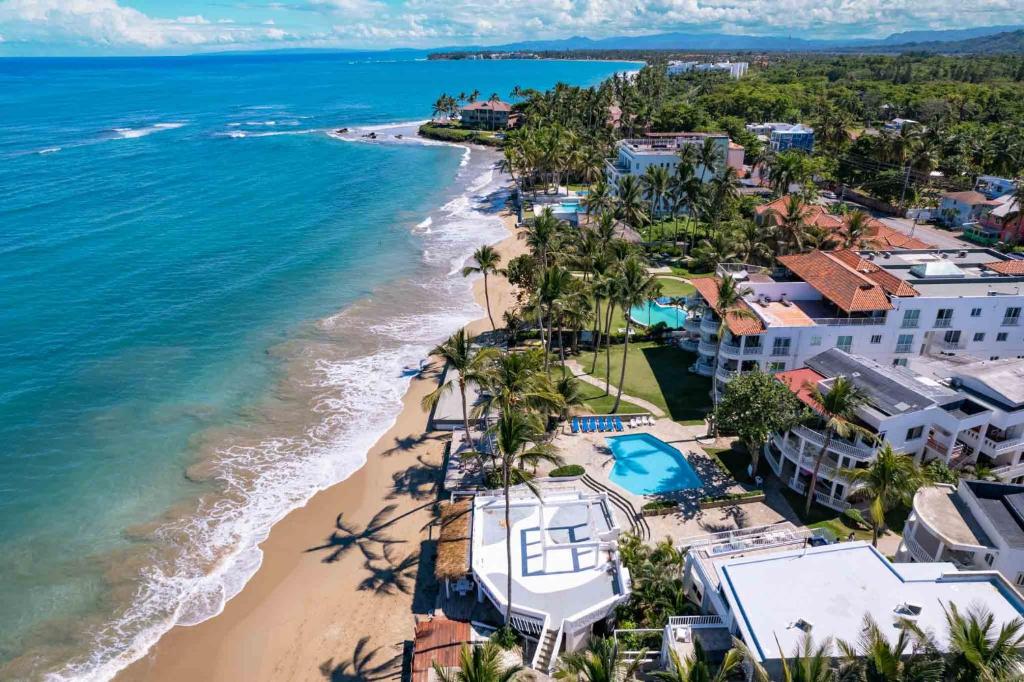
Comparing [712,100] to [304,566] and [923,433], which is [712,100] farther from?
[304,566]

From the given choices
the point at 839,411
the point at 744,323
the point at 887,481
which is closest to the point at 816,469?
the point at 839,411

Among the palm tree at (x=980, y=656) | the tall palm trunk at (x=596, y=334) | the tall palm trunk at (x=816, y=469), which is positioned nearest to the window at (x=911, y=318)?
the tall palm trunk at (x=816, y=469)

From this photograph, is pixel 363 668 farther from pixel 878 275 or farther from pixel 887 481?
pixel 878 275

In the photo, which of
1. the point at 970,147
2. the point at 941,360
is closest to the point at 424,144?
the point at 970,147

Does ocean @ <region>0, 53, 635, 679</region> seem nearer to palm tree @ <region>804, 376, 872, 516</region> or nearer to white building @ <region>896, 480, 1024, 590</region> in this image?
palm tree @ <region>804, 376, 872, 516</region>

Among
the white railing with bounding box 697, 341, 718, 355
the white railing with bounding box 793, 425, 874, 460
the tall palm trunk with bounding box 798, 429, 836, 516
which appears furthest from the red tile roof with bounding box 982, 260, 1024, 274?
the tall palm trunk with bounding box 798, 429, 836, 516

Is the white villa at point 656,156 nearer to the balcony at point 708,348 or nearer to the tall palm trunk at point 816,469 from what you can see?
the balcony at point 708,348

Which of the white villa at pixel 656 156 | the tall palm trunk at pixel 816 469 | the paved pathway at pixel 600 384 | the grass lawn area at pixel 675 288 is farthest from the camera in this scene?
the white villa at pixel 656 156
